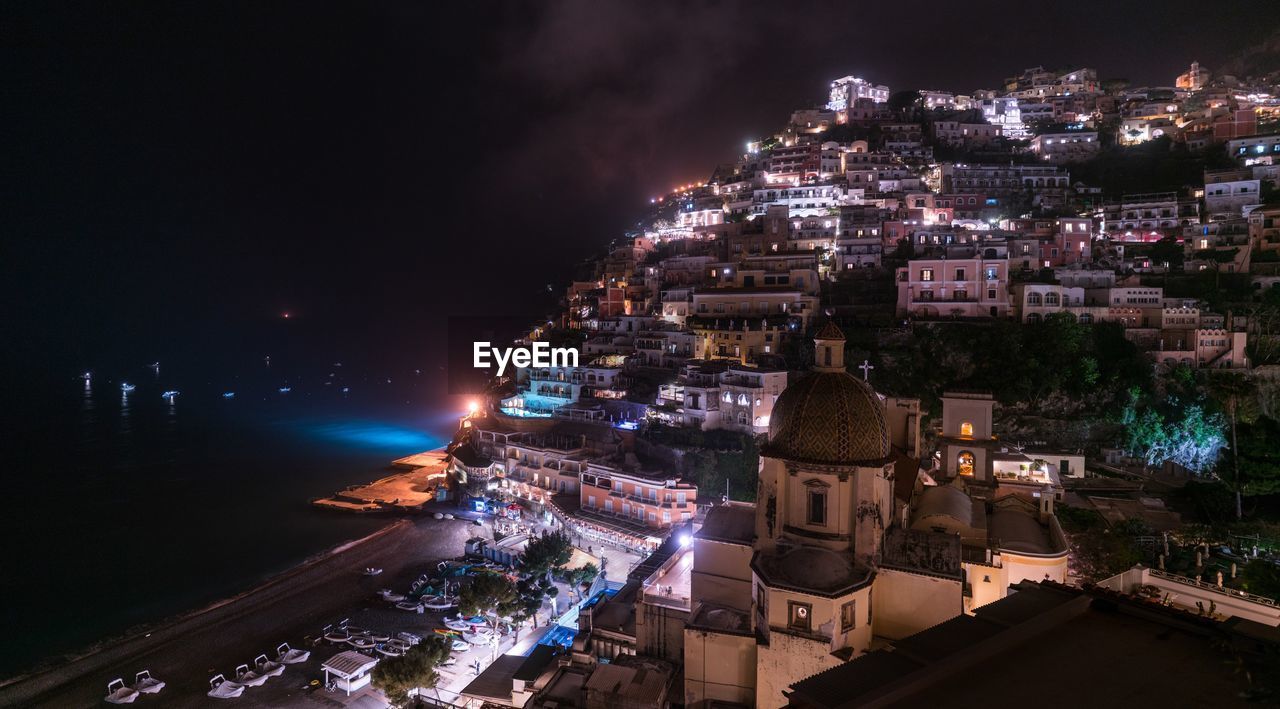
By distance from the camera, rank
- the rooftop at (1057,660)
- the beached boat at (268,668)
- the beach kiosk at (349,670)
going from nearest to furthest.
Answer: the rooftop at (1057,660) < the beach kiosk at (349,670) < the beached boat at (268,668)

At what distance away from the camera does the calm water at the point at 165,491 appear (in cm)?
3597

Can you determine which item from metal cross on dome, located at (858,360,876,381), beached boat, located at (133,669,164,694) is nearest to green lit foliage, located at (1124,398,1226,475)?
metal cross on dome, located at (858,360,876,381)

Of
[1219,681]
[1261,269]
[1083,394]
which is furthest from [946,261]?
[1219,681]

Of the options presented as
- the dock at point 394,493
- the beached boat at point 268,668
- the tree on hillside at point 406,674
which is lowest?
the beached boat at point 268,668

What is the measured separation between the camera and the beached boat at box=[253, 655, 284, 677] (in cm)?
2762

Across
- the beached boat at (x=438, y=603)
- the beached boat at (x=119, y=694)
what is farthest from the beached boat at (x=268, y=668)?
the beached boat at (x=438, y=603)

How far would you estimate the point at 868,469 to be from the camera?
1695cm

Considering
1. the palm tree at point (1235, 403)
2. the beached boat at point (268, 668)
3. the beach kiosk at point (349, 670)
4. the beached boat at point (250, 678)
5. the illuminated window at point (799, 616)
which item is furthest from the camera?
the palm tree at point (1235, 403)

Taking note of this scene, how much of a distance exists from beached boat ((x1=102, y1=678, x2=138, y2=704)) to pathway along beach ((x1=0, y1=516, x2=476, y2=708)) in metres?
0.48

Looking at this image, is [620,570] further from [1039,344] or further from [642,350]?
[1039,344]

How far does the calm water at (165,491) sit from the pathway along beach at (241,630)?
7.70 feet

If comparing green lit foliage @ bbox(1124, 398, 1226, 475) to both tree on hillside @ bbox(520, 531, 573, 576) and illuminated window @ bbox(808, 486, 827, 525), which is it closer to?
illuminated window @ bbox(808, 486, 827, 525)

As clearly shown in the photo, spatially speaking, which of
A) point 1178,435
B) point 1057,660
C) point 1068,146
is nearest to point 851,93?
point 1068,146

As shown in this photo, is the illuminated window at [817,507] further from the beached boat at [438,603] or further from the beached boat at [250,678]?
the beached boat at [250,678]
